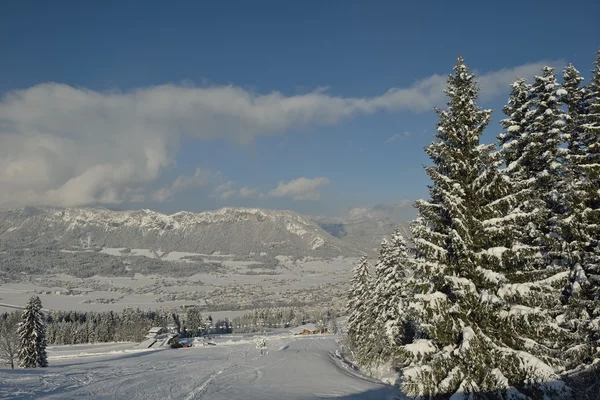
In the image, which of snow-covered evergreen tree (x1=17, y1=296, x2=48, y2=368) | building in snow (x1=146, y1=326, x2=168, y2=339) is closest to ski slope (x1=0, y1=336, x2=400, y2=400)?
snow-covered evergreen tree (x1=17, y1=296, x2=48, y2=368)

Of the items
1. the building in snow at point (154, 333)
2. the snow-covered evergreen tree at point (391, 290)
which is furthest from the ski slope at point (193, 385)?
the building in snow at point (154, 333)

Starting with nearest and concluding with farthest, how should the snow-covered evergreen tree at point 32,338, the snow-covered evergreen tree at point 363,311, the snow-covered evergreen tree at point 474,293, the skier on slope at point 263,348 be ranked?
1. the snow-covered evergreen tree at point 474,293
2. the snow-covered evergreen tree at point 363,311
3. the skier on slope at point 263,348
4. the snow-covered evergreen tree at point 32,338

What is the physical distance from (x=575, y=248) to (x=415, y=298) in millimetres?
8041

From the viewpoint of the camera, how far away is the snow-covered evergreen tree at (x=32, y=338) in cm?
5428

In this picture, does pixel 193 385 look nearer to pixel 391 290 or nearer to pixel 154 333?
pixel 391 290

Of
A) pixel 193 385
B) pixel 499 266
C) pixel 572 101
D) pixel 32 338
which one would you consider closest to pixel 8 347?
pixel 32 338

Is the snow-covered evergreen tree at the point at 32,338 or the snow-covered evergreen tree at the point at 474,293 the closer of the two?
the snow-covered evergreen tree at the point at 474,293

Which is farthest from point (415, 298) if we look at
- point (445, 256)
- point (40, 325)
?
point (40, 325)

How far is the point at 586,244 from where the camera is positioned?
16234mm

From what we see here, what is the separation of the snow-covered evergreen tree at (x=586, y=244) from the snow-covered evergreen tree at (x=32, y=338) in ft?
202

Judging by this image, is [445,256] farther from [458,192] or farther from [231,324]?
[231,324]

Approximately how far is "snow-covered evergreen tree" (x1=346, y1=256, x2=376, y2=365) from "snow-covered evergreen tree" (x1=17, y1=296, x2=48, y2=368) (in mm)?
41882

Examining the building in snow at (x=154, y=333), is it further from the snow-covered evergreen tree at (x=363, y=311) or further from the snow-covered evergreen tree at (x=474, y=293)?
the snow-covered evergreen tree at (x=474, y=293)

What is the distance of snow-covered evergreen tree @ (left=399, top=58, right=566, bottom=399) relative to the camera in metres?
12.7
